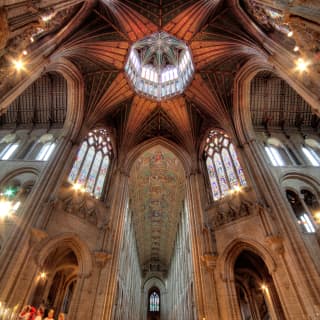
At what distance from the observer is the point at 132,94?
61.5 feet

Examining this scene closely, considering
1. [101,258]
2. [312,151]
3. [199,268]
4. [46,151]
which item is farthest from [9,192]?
[312,151]

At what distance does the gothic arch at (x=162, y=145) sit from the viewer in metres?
18.4

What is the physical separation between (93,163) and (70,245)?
6.13 metres

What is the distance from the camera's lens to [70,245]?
12.6 meters

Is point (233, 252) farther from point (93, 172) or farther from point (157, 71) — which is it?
point (157, 71)

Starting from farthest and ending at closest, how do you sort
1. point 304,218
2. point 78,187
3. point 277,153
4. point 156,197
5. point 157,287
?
A: point 157,287, point 156,197, point 277,153, point 78,187, point 304,218

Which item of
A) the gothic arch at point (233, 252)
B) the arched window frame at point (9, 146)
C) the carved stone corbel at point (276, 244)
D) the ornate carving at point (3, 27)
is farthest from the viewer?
the arched window frame at point (9, 146)

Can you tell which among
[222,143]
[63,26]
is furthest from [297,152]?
[63,26]

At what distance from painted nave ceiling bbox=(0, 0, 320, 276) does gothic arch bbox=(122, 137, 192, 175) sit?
0.51 metres

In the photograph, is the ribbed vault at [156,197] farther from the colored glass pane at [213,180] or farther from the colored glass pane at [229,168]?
the colored glass pane at [229,168]

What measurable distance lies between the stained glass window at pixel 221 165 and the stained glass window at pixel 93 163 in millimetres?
8026

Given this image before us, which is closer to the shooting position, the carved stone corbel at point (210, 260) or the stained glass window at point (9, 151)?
the carved stone corbel at point (210, 260)

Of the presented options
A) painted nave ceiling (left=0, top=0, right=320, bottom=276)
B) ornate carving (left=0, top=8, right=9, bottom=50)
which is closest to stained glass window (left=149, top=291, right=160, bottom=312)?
painted nave ceiling (left=0, top=0, right=320, bottom=276)

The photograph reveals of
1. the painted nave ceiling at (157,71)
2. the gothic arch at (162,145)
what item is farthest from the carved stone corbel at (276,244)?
the gothic arch at (162,145)
